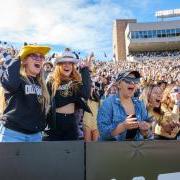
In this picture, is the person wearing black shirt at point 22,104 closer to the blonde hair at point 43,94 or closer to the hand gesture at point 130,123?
the blonde hair at point 43,94

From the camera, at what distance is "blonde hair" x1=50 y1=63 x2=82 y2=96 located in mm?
5550

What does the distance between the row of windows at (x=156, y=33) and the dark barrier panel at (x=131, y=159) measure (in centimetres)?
9449

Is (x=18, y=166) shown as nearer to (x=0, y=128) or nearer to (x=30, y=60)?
(x=0, y=128)

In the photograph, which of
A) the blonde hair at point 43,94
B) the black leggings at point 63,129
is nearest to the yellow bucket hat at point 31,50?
the blonde hair at point 43,94

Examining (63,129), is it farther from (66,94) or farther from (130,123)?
(130,123)

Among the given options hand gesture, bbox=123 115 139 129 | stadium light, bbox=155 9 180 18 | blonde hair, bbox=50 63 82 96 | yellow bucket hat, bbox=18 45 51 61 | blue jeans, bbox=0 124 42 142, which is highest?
stadium light, bbox=155 9 180 18

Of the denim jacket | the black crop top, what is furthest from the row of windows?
the denim jacket

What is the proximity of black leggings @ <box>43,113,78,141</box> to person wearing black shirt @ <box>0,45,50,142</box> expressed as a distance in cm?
27

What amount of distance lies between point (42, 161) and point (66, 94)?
3.94ft

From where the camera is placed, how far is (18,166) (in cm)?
444

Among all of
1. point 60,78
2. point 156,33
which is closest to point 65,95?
point 60,78

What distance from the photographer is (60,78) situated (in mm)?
5609

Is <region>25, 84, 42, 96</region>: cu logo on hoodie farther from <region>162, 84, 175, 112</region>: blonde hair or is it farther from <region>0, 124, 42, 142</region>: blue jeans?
<region>162, 84, 175, 112</region>: blonde hair

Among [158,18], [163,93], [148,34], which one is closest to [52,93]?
[163,93]
